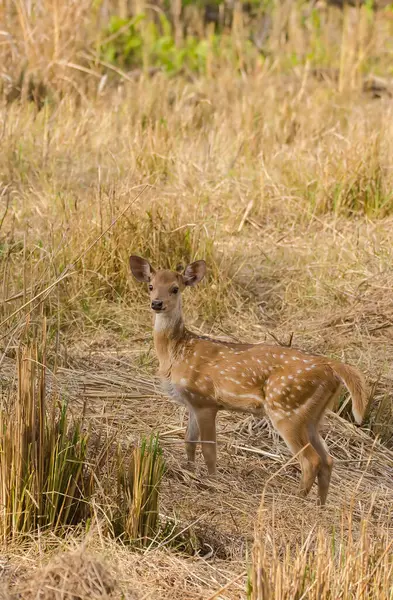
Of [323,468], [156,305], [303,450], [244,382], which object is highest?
[156,305]

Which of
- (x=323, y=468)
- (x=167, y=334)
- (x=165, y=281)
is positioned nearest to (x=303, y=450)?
(x=323, y=468)

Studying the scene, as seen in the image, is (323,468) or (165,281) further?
(165,281)

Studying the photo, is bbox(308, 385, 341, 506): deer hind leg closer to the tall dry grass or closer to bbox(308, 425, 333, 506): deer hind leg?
bbox(308, 425, 333, 506): deer hind leg

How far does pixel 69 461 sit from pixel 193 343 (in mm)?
1487

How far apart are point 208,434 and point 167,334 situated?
64 cm

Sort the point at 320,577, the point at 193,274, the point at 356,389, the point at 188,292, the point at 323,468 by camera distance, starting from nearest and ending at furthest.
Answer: the point at 320,577
the point at 356,389
the point at 323,468
the point at 193,274
the point at 188,292

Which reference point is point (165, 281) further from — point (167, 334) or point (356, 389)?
point (356, 389)

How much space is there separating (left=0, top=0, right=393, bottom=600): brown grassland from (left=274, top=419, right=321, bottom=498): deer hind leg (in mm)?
111

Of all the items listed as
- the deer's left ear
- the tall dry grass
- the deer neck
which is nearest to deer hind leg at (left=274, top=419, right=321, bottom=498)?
the deer neck

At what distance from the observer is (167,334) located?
5.77m

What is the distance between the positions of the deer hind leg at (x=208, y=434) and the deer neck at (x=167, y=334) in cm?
37

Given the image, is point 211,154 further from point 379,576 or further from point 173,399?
point 379,576

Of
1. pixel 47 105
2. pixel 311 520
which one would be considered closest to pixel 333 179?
pixel 47 105

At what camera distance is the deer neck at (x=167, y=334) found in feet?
18.8
